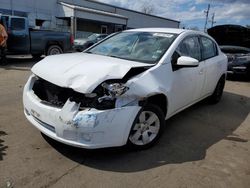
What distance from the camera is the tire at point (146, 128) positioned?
355cm

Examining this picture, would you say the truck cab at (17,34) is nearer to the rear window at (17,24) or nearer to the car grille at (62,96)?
the rear window at (17,24)

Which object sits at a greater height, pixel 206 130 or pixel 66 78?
pixel 66 78

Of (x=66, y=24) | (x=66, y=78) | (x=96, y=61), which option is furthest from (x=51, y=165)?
(x=66, y=24)

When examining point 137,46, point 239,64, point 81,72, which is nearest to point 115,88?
point 81,72

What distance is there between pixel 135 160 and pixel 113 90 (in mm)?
967

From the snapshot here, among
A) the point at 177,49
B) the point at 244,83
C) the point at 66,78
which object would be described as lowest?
the point at 244,83

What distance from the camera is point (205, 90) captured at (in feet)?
17.9

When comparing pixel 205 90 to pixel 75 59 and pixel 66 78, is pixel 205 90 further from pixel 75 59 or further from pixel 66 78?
pixel 66 78

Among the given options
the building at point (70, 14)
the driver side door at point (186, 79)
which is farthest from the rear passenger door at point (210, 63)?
the building at point (70, 14)

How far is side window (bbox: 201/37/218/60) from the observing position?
5.45 metres

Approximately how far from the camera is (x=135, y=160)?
3.46 m

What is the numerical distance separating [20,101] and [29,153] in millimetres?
2474

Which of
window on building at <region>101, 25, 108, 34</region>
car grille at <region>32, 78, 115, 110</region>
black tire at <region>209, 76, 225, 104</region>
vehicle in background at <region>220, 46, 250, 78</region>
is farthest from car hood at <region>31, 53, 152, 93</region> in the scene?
window on building at <region>101, 25, 108, 34</region>

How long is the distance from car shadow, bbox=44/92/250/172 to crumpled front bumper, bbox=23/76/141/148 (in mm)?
320
